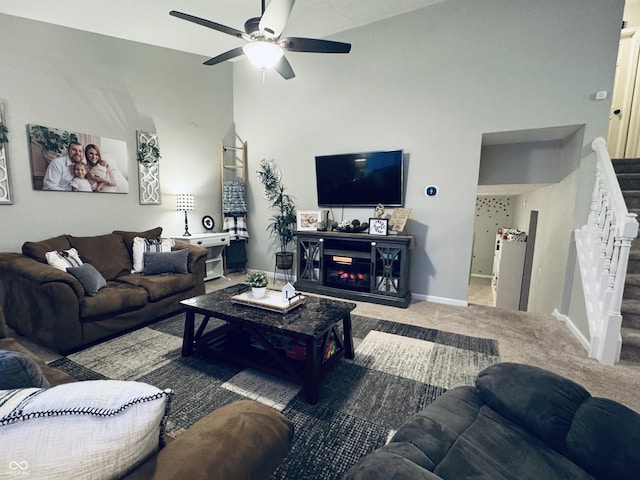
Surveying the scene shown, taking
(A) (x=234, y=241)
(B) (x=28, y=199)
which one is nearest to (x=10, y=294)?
(B) (x=28, y=199)

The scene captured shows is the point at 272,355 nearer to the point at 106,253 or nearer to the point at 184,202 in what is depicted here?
the point at 106,253

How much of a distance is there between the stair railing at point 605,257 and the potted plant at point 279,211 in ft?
11.2

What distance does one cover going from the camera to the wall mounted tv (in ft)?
13.0

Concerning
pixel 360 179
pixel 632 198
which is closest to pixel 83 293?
pixel 360 179

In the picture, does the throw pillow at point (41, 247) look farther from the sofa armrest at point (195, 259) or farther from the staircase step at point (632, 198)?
the staircase step at point (632, 198)

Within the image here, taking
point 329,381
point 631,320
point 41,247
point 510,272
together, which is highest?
point 41,247

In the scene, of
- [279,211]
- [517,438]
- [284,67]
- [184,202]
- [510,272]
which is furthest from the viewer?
[510,272]

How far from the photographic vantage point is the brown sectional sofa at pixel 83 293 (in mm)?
2393

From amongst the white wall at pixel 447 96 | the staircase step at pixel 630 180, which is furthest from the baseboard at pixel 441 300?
the staircase step at pixel 630 180

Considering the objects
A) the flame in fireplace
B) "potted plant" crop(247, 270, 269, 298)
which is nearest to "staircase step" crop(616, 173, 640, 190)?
the flame in fireplace

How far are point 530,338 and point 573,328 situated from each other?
21.3 inches

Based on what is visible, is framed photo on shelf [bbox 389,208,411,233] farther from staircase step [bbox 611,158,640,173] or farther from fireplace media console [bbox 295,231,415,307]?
staircase step [bbox 611,158,640,173]

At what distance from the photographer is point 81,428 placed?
63 cm

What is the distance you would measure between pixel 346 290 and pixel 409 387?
203 cm
